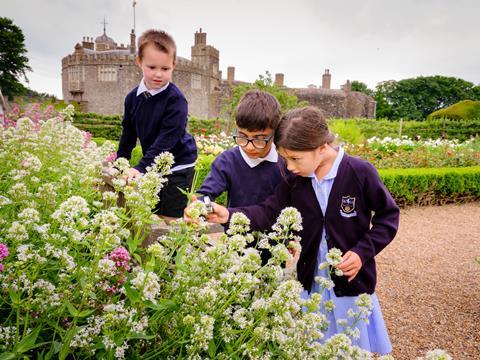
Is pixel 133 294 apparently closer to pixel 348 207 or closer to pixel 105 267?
pixel 105 267

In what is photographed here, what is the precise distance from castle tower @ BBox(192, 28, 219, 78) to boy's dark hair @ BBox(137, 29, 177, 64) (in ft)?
146

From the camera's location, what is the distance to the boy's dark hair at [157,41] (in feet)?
8.42

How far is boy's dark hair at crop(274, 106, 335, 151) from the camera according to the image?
1.97 metres

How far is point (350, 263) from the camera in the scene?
1951 millimetres

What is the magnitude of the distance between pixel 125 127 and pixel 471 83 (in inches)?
2755

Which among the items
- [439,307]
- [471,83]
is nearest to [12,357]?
[439,307]

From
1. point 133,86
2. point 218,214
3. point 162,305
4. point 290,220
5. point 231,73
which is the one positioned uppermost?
point 231,73

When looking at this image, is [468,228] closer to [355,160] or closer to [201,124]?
[355,160]

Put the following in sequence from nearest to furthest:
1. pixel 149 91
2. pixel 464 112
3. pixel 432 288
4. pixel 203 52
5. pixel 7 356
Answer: pixel 7 356 → pixel 149 91 → pixel 432 288 → pixel 464 112 → pixel 203 52

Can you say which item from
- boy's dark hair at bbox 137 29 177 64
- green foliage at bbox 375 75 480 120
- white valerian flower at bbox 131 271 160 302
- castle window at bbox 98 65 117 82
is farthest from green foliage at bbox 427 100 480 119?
white valerian flower at bbox 131 271 160 302

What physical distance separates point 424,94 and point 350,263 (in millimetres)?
65034

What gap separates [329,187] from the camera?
2.18 m

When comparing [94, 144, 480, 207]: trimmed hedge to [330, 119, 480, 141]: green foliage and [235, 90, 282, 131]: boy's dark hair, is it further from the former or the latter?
[330, 119, 480, 141]: green foliage

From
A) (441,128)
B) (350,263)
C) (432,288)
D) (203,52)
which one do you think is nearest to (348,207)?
(350,263)
